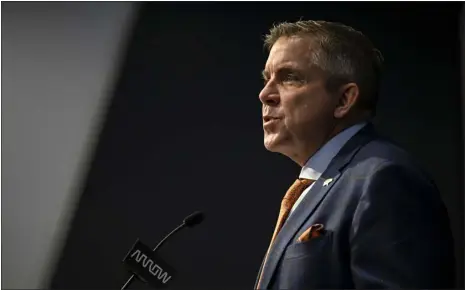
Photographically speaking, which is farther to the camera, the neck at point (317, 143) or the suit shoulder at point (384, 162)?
the neck at point (317, 143)

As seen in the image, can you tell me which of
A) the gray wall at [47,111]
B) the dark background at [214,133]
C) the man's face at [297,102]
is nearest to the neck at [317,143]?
the man's face at [297,102]

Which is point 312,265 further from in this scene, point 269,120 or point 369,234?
point 269,120

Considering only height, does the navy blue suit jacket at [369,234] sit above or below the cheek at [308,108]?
below

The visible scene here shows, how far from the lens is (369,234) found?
108 centimetres

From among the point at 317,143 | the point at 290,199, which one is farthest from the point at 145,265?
the point at 317,143

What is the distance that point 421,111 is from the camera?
1461 millimetres

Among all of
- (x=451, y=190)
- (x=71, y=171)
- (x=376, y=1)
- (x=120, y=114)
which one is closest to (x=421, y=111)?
(x=451, y=190)

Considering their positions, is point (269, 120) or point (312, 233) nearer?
point (312, 233)

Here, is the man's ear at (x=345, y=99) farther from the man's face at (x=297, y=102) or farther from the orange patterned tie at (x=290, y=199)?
the orange patterned tie at (x=290, y=199)

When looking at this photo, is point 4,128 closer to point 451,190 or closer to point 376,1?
point 376,1

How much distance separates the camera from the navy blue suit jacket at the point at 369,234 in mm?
1070

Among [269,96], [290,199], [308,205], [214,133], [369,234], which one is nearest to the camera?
[369,234]

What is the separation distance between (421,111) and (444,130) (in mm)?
73

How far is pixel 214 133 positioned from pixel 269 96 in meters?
0.21
